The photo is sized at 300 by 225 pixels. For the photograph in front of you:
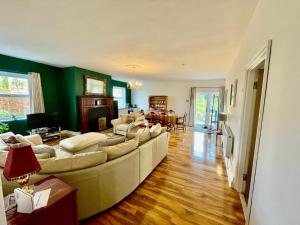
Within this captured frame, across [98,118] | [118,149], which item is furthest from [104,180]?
[98,118]

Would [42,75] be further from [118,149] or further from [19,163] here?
[19,163]

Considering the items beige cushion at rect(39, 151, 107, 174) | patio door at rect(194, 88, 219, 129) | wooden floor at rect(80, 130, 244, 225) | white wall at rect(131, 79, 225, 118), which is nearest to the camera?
beige cushion at rect(39, 151, 107, 174)

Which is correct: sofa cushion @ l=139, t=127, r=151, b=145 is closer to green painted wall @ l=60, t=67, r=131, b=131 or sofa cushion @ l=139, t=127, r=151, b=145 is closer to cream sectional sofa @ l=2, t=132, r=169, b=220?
cream sectional sofa @ l=2, t=132, r=169, b=220

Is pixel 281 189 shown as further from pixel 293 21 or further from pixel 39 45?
pixel 39 45

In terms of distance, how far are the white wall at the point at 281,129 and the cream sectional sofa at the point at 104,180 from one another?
157 cm

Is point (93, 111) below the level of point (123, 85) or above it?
below

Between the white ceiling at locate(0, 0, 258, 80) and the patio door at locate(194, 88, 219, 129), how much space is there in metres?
4.28

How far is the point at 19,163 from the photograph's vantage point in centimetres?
113

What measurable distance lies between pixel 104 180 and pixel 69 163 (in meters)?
0.48

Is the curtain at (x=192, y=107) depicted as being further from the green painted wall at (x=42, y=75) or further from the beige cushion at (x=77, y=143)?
the green painted wall at (x=42, y=75)

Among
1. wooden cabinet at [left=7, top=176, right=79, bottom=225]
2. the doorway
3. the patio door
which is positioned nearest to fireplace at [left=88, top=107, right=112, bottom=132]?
wooden cabinet at [left=7, top=176, right=79, bottom=225]

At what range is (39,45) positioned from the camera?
312 centimetres

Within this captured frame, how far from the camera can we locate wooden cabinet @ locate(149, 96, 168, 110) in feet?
28.8

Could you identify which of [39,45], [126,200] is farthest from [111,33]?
[126,200]
